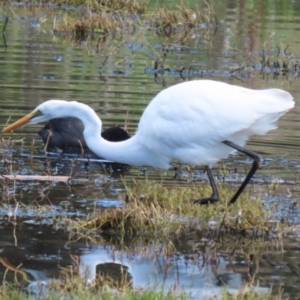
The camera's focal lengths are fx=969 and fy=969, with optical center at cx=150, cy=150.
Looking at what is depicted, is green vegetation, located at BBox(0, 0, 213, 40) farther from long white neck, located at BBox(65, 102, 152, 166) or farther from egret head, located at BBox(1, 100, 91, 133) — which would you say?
long white neck, located at BBox(65, 102, 152, 166)

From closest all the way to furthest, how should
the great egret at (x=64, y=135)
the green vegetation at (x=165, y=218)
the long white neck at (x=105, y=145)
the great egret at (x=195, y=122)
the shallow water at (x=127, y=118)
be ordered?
1. the shallow water at (x=127, y=118)
2. the green vegetation at (x=165, y=218)
3. the great egret at (x=195, y=122)
4. the long white neck at (x=105, y=145)
5. the great egret at (x=64, y=135)

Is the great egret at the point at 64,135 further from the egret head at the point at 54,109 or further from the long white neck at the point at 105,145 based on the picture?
the long white neck at the point at 105,145

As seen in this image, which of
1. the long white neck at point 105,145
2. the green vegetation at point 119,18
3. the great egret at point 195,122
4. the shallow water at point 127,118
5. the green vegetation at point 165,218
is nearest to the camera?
the shallow water at point 127,118

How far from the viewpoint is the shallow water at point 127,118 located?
6441 mm

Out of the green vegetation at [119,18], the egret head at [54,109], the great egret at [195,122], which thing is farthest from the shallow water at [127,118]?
the egret head at [54,109]

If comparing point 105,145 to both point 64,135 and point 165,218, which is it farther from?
point 64,135

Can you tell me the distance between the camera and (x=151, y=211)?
23.2 feet

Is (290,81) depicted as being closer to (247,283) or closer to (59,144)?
(59,144)

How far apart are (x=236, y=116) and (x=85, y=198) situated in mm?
1520

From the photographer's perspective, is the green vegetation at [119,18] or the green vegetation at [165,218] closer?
the green vegetation at [165,218]

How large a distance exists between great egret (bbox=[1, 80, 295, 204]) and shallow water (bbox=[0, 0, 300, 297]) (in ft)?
1.63

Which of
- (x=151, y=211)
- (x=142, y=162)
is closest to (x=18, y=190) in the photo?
(x=142, y=162)

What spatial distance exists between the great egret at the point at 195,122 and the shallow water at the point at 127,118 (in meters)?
0.50

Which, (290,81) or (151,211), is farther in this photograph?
(290,81)
